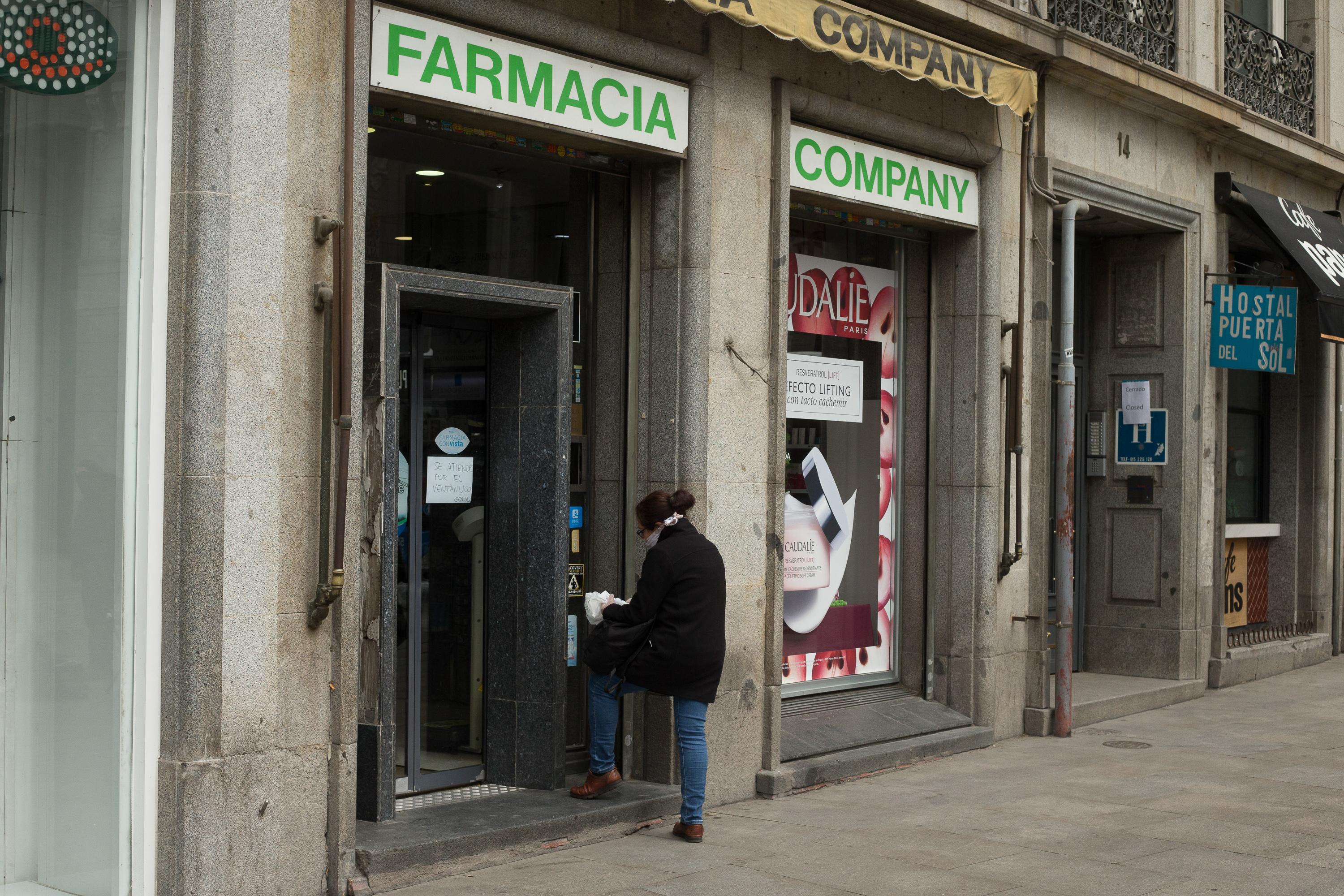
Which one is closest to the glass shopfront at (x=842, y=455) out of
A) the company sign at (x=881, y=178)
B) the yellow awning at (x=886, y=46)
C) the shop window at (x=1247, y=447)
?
the company sign at (x=881, y=178)

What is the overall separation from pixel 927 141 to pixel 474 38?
391 centimetres

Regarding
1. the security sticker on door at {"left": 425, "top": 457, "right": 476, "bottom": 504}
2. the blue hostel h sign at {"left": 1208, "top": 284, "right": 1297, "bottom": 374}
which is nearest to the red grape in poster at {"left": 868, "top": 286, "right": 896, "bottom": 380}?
the security sticker on door at {"left": 425, "top": 457, "right": 476, "bottom": 504}

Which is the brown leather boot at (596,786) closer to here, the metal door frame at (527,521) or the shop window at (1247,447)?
the metal door frame at (527,521)

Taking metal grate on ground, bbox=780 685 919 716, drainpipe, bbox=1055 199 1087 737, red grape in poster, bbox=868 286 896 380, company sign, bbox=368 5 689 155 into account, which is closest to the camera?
company sign, bbox=368 5 689 155

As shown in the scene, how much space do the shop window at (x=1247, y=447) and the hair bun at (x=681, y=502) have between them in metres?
9.29

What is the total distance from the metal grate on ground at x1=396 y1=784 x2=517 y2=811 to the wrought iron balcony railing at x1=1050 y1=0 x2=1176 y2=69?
7162 mm

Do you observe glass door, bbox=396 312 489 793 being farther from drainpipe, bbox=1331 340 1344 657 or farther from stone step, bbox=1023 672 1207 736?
drainpipe, bbox=1331 340 1344 657

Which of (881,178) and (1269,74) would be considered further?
(1269,74)

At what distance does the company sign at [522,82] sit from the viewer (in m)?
6.79

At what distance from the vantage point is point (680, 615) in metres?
7.32

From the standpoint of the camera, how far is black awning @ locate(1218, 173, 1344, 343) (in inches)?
533

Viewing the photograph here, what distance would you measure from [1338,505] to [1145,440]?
405 centimetres

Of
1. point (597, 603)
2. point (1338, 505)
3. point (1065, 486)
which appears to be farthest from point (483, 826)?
point (1338, 505)

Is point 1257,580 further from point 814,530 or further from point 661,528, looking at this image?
point 661,528
